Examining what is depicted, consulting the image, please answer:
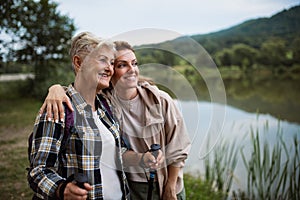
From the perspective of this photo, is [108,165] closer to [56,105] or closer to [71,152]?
[71,152]

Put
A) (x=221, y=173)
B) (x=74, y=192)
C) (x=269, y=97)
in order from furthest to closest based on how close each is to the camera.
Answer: (x=269, y=97) < (x=221, y=173) < (x=74, y=192)

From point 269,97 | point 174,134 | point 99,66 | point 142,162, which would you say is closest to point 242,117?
point 269,97

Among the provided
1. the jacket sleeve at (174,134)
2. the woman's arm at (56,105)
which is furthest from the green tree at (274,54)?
the woman's arm at (56,105)

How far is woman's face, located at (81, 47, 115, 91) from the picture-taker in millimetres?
1278

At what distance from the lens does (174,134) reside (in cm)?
150

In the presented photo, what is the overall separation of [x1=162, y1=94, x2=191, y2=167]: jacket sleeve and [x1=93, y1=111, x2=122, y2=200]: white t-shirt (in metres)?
0.28

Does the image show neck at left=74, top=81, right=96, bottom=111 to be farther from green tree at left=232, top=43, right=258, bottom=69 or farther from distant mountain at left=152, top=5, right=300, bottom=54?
green tree at left=232, top=43, right=258, bottom=69

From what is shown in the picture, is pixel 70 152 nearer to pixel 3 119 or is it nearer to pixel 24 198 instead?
pixel 24 198

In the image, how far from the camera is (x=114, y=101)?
1.46 metres

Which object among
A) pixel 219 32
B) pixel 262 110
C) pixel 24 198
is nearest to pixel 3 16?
pixel 24 198

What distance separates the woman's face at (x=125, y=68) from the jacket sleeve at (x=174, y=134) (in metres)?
0.20

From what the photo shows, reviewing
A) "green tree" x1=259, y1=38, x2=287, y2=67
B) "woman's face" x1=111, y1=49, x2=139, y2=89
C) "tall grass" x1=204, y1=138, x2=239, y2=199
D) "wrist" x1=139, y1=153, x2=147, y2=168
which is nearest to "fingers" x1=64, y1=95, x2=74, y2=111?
"woman's face" x1=111, y1=49, x2=139, y2=89

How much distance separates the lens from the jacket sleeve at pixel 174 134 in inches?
58.1

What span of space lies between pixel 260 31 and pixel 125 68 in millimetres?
29019
